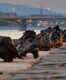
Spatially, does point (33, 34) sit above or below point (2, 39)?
below

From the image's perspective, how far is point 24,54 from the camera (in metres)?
8.07

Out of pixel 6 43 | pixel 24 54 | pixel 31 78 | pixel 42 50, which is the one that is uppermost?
pixel 6 43

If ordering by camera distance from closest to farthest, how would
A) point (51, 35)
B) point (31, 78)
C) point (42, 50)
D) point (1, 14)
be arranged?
point (31, 78)
point (42, 50)
point (51, 35)
point (1, 14)

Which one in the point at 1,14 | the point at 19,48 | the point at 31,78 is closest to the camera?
the point at 31,78

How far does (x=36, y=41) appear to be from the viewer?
8.44 meters

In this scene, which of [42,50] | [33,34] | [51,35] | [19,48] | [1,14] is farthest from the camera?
[1,14]

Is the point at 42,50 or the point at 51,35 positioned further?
the point at 51,35

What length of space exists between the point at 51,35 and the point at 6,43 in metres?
7.39

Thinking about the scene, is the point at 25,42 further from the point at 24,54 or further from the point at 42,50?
the point at 42,50

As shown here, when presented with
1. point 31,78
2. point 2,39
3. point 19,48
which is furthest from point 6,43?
point 19,48

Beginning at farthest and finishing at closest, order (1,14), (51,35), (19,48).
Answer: (1,14) → (51,35) → (19,48)

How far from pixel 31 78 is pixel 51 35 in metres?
8.27

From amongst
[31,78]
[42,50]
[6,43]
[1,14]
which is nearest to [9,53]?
[6,43]

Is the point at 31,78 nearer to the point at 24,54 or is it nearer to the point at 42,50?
the point at 24,54
